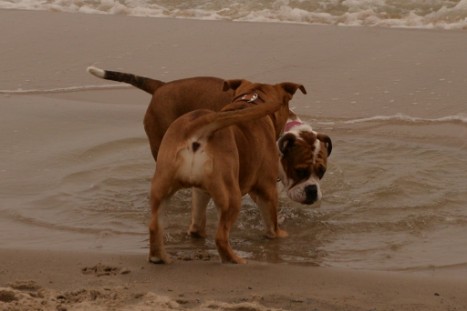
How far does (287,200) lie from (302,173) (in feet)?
2.50

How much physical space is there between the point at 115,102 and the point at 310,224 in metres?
3.74

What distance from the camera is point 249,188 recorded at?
6398mm

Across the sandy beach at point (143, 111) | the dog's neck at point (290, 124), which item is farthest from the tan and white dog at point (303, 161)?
the sandy beach at point (143, 111)

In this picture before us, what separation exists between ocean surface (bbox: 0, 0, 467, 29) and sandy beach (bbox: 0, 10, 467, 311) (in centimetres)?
89

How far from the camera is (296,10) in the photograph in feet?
47.1

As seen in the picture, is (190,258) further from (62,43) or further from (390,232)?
(62,43)

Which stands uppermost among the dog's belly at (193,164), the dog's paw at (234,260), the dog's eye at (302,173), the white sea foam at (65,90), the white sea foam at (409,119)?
the dog's belly at (193,164)

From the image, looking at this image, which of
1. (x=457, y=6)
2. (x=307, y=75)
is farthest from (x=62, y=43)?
(x=457, y=6)

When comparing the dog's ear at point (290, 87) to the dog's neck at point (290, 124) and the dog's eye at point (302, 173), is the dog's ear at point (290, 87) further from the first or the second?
the dog's eye at point (302, 173)

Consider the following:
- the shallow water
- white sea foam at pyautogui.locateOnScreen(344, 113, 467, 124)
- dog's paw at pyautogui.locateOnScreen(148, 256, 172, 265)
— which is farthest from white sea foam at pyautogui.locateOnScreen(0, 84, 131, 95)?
dog's paw at pyautogui.locateOnScreen(148, 256, 172, 265)

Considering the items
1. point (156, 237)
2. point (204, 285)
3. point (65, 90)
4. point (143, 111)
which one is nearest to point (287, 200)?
point (156, 237)

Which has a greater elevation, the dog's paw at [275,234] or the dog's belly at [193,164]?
the dog's belly at [193,164]

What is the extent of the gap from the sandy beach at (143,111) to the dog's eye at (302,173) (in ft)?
3.71

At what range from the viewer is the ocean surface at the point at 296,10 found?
13.9m
